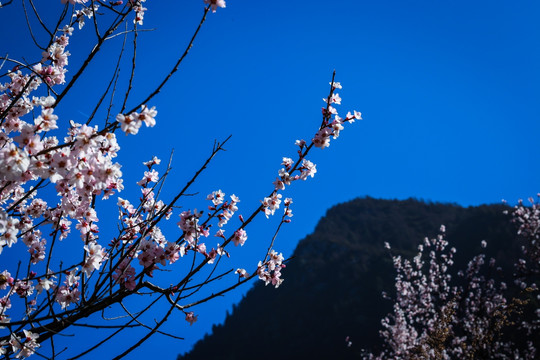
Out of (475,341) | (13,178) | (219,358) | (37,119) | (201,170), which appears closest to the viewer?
(13,178)

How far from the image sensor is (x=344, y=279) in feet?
206

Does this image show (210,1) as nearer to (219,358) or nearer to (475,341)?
(475,341)

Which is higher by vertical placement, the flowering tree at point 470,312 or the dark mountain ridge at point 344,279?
the dark mountain ridge at point 344,279

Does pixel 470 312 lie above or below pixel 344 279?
below

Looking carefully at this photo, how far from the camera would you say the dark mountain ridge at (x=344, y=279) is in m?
48.1

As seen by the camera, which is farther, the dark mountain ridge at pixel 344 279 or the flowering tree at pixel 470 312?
the dark mountain ridge at pixel 344 279

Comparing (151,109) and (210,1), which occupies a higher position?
(210,1)

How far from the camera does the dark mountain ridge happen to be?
158 feet

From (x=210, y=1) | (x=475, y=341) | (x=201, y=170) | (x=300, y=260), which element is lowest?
(x=475, y=341)

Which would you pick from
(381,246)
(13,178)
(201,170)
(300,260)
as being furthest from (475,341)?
(300,260)

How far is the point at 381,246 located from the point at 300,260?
2093 cm

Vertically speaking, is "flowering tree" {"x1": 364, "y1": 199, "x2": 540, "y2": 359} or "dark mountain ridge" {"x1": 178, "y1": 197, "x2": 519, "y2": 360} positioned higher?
"dark mountain ridge" {"x1": 178, "y1": 197, "x2": 519, "y2": 360}

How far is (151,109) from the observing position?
1965mm

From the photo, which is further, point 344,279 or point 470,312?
point 344,279
